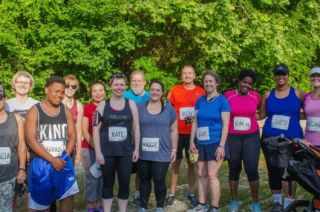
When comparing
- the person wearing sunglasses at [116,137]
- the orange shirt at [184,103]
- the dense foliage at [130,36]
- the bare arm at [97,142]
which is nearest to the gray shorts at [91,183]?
the person wearing sunglasses at [116,137]

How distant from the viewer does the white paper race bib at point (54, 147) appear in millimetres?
4730

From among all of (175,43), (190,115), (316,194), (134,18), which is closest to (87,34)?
(134,18)

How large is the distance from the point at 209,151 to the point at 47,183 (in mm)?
1983

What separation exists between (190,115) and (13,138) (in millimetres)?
2475

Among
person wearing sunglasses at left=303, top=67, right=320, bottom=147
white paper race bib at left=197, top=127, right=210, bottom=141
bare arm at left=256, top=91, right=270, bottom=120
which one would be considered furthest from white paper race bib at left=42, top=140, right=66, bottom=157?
person wearing sunglasses at left=303, top=67, right=320, bottom=147

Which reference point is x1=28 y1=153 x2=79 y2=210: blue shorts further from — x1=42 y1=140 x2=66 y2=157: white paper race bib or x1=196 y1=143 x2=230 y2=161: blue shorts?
x1=196 y1=143 x2=230 y2=161: blue shorts

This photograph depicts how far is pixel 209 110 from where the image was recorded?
5.74 m

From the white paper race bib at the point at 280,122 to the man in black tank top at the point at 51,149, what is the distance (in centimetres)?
245

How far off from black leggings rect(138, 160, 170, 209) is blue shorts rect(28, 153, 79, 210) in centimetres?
110

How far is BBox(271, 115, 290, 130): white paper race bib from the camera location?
5.77 meters

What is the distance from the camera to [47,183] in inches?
186

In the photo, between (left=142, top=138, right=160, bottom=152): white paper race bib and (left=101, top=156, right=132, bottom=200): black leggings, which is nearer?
(left=101, top=156, right=132, bottom=200): black leggings

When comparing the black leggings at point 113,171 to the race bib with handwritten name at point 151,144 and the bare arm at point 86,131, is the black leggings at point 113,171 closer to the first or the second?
the race bib with handwritten name at point 151,144

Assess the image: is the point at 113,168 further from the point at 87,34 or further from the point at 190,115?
the point at 87,34
